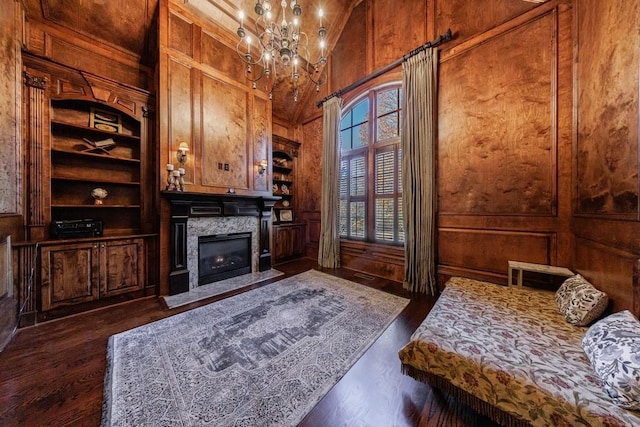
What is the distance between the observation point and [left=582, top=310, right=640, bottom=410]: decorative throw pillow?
0.91 meters

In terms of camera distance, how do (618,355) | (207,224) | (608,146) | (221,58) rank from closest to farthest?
(618,355)
(608,146)
(207,224)
(221,58)

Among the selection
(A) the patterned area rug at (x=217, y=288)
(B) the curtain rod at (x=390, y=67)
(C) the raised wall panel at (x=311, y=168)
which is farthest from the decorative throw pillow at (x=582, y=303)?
(C) the raised wall panel at (x=311, y=168)

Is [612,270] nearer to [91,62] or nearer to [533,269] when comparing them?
[533,269]

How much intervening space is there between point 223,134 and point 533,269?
4732 millimetres

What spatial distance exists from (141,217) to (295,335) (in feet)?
9.80

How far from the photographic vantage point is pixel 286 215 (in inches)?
208

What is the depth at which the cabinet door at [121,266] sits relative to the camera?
8.95 feet

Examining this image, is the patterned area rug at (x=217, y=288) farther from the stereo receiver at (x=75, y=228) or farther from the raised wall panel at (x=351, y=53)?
the raised wall panel at (x=351, y=53)

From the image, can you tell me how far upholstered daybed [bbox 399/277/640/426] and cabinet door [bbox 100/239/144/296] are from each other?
3.44 metres

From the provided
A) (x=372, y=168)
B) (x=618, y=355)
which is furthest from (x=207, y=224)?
(x=618, y=355)

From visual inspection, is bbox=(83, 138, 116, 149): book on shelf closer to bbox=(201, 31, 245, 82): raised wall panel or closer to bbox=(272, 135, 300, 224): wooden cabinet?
bbox=(201, 31, 245, 82): raised wall panel

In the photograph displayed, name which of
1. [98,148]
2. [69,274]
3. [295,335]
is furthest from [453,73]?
[69,274]

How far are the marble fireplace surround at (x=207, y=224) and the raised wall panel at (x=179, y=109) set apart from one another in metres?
0.43

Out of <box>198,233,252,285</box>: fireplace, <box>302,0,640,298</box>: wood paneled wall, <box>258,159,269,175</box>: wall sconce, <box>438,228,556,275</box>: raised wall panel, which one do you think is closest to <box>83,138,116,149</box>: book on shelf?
<box>198,233,252,285</box>: fireplace
